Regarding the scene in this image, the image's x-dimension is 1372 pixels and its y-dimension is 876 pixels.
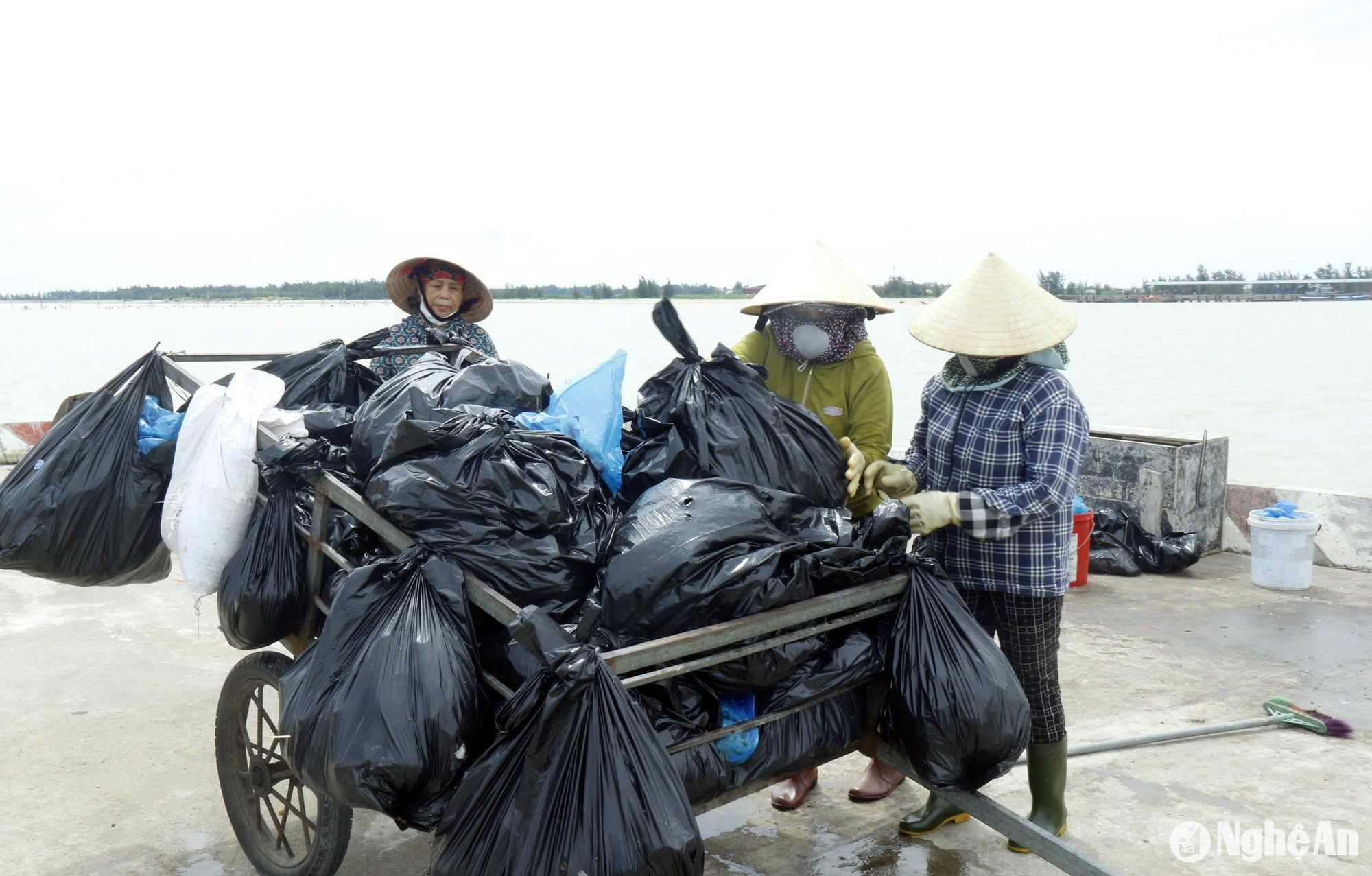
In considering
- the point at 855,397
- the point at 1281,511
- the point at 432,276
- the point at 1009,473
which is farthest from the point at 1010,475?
the point at 1281,511

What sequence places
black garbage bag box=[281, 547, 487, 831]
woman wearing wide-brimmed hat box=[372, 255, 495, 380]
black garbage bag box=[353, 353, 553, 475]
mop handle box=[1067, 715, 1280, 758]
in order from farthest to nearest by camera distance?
woman wearing wide-brimmed hat box=[372, 255, 495, 380] → mop handle box=[1067, 715, 1280, 758] → black garbage bag box=[353, 353, 553, 475] → black garbage bag box=[281, 547, 487, 831]

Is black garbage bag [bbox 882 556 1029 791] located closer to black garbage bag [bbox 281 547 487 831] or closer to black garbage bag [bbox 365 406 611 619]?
black garbage bag [bbox 365 406 611 619]

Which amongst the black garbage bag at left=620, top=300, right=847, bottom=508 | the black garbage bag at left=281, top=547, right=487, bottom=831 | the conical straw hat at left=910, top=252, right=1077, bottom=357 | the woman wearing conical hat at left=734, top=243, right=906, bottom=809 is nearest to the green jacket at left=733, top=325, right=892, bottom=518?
the woman wearing conical hat at left=734, top=243, right=906, bottom=809

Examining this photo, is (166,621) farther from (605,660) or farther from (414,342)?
(605,660)

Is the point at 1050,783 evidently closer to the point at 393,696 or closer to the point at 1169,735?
the point at 1169,735

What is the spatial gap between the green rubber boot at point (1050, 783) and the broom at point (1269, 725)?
0.58m

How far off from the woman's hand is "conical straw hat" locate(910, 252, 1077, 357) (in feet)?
1.21

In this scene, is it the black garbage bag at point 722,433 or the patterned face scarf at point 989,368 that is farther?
the patterned face scarf at point 989,368

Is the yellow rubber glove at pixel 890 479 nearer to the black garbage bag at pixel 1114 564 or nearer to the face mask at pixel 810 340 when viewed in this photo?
the face mask at pixel 810 340

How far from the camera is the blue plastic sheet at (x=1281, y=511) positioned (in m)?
5.50

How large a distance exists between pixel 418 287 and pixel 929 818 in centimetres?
279

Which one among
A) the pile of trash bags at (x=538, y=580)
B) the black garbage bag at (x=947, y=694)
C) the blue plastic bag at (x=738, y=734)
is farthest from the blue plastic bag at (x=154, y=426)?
the black garbage bag at (x=947, y=694)

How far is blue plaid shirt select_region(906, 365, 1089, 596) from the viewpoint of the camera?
97.3 inches

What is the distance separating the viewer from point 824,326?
294cm
